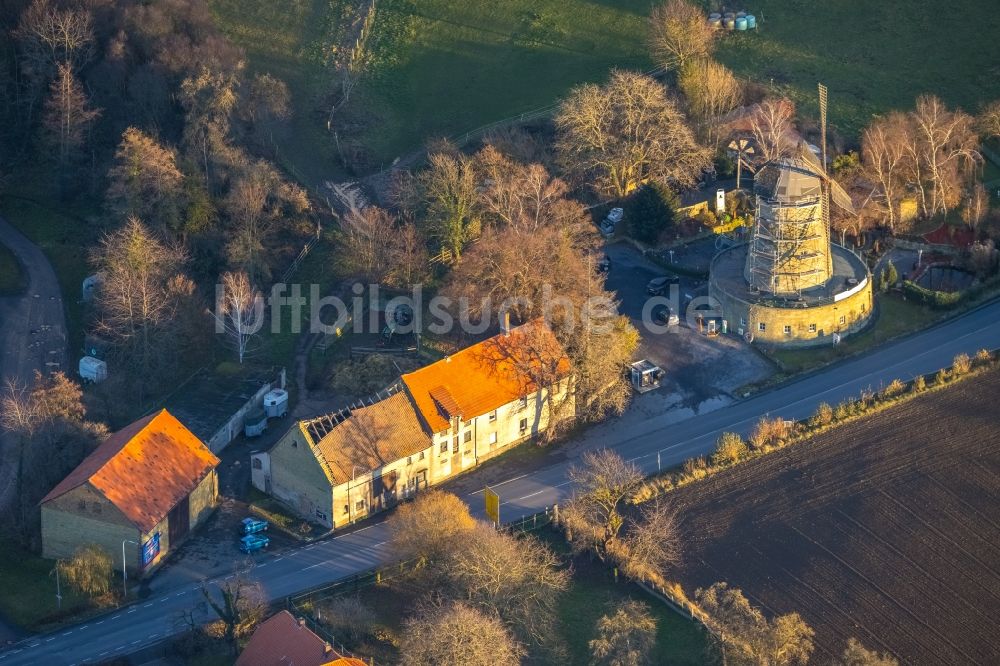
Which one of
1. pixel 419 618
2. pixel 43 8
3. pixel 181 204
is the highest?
pixel 43 8

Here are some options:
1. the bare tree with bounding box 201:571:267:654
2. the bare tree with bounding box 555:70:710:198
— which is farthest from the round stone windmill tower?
the bare tree with bounding box 201:571:267:654

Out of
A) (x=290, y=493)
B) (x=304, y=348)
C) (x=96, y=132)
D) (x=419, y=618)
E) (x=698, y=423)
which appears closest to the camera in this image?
(x=419, y=618)

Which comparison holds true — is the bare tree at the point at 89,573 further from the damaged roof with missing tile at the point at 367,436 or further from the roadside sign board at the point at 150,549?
the damaged roof with missing tile at the point at 367,436

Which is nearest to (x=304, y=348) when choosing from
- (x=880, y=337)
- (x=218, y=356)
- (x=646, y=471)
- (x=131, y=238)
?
(x=218, y=356)

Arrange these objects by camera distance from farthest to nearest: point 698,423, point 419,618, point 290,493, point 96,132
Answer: point 96,132 < point 698,423 < point 290,493 < point 419,618

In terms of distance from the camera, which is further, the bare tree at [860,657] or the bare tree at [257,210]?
the bare tree at [257,210]

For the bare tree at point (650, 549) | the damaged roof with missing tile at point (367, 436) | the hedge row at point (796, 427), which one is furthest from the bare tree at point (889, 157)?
the damaged roof with missing tile at point (367, 436)

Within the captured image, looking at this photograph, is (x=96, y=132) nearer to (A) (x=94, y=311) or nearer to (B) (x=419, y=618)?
(A) (x=94, y=311)
